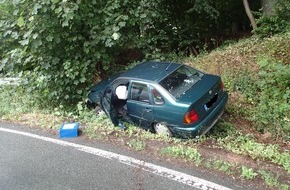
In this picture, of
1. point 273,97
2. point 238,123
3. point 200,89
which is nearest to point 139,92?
point 200,89

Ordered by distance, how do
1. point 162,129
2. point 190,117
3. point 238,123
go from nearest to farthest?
point 190,117, point 162,129, point 238,123

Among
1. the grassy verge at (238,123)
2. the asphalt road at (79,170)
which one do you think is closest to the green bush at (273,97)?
the grassy verge at (238,123)

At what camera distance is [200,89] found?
240 inches

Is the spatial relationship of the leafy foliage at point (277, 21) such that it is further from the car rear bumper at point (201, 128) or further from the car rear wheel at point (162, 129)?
the car rear wheel at point (162, 129)

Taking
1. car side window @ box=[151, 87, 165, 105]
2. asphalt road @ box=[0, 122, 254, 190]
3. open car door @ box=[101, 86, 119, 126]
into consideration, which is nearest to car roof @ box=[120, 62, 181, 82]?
car side window @ box=[151, 87, 165, 105]

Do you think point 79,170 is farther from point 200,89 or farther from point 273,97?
point 273,97

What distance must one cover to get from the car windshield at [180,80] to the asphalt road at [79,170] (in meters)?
1.62

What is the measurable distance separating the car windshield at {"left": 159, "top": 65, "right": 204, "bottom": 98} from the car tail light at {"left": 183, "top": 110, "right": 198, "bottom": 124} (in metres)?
0.46

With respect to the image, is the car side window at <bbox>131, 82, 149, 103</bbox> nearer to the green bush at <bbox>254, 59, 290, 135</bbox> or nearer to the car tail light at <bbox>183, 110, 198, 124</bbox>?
the car tail light at <bbox>183, 110, 198, 124</bbox>

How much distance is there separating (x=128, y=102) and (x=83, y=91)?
2774 millimetres

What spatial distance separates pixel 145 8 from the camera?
31.5 feet

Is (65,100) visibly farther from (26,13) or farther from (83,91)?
(26,13)

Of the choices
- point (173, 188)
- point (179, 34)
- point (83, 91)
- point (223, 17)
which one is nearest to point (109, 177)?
point (173, 188)

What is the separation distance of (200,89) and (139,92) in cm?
135
